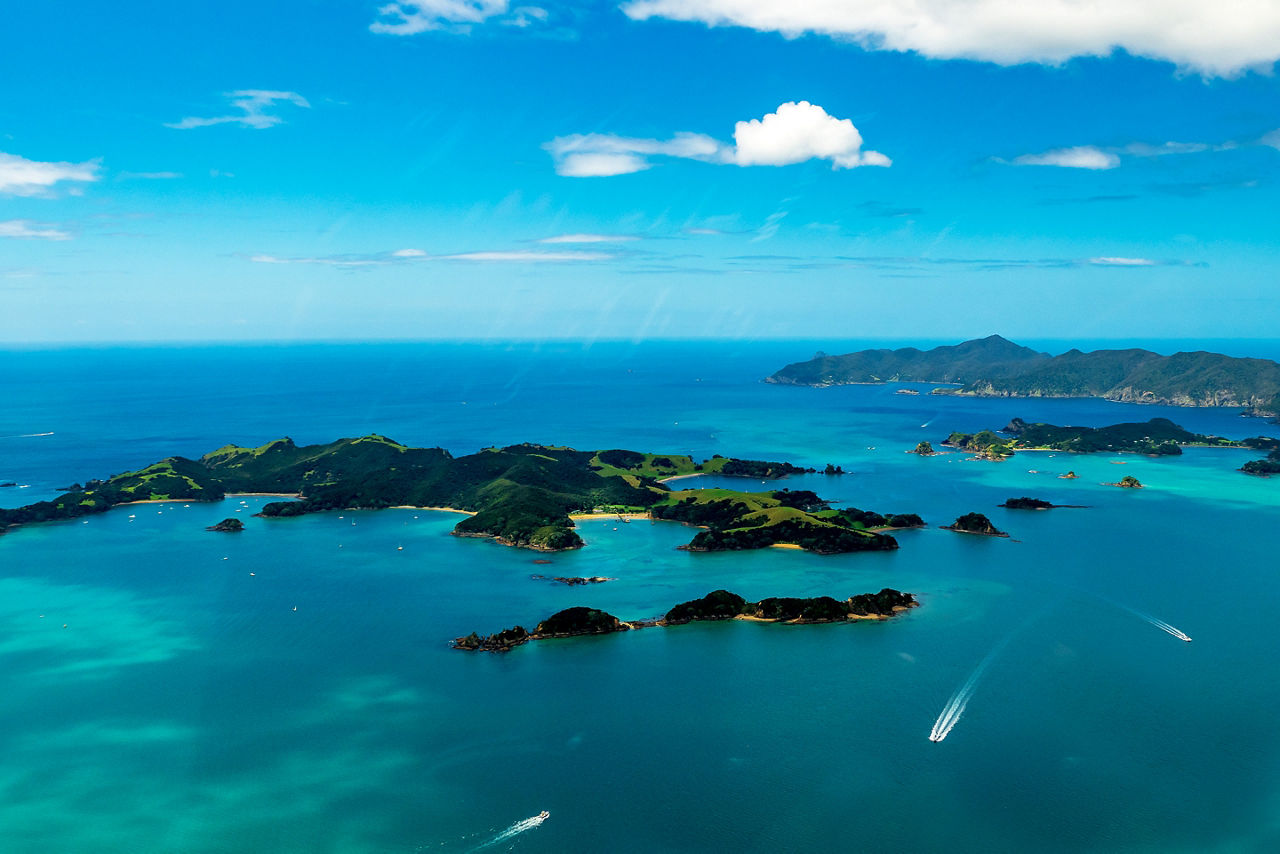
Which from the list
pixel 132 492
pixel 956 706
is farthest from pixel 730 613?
pixel 132 492

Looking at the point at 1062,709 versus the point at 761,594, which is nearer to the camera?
the point at 1062,709

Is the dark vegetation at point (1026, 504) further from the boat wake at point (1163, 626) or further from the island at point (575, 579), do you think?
the island at point (575, 579)

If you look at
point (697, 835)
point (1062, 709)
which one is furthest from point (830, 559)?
point (697, 835)

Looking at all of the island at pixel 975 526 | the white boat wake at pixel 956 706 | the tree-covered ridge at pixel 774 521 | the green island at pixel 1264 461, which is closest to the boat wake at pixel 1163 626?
the white boat wake at pixel 956 706

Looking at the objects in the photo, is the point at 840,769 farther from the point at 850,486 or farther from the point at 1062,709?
the point at 850,486

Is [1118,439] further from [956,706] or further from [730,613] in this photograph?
[956,706]
